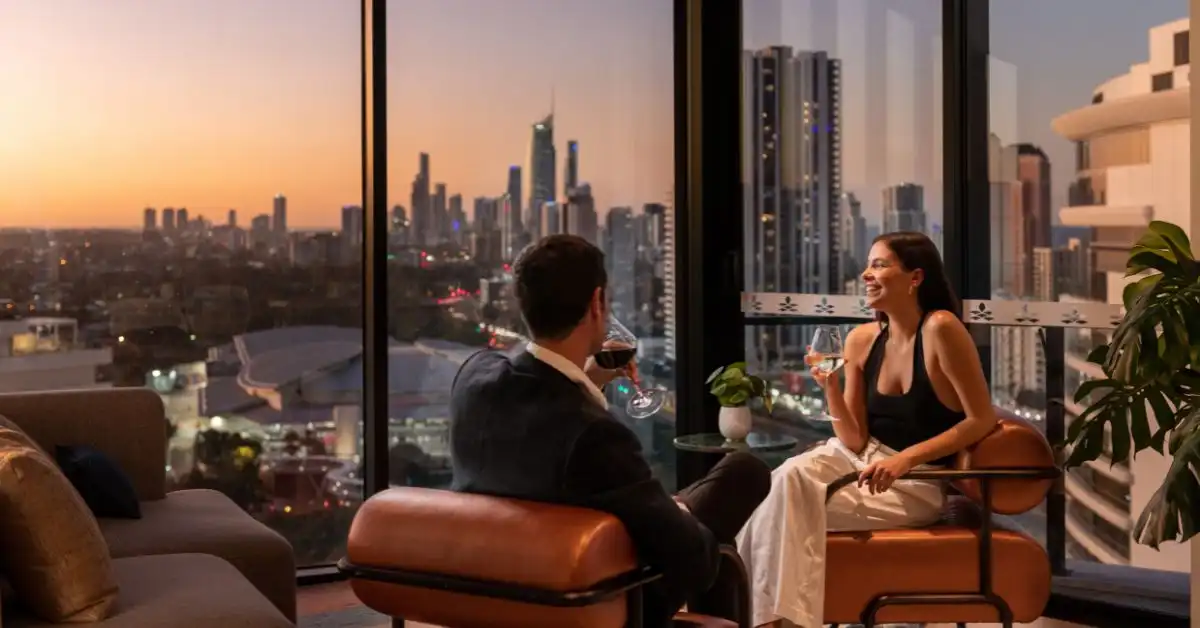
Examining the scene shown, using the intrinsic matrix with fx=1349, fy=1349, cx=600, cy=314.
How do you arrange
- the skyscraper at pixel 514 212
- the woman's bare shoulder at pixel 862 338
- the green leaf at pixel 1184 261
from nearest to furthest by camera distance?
1. the green leaf at pixel 1184 261
2. the woman's bare shoulder at pixel 862 338
3. the skyscraper at pixel 514 212

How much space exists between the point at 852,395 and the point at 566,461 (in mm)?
1834

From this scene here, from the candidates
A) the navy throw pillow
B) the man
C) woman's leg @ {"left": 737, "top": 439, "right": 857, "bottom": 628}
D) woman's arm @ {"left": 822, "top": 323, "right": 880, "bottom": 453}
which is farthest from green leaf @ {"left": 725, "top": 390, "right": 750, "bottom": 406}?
the navy throw pillow

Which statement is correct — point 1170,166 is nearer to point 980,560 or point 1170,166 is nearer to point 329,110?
point 980,560

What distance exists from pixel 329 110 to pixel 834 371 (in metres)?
2.40

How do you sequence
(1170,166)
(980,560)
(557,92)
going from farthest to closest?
1. (557,92)
2. (1170,166)
3. (980,560)

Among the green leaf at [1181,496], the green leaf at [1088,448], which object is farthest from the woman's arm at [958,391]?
the green leaf at [1181,496]

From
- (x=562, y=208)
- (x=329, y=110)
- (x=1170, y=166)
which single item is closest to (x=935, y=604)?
(x=1170, y=166)

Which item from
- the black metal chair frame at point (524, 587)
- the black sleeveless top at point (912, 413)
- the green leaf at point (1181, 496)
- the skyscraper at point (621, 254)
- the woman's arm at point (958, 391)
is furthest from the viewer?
the skyscraper at point (621, 254)

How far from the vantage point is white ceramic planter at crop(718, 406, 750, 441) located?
4.30 m

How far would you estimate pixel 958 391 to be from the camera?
3.74 meters

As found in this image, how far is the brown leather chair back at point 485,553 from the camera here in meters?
2.29

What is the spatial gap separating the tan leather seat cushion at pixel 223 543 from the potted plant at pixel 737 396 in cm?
141

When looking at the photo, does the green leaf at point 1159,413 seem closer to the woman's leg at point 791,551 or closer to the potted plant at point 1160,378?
the potted plant at point 1160,378

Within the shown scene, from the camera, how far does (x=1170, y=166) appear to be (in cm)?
429
